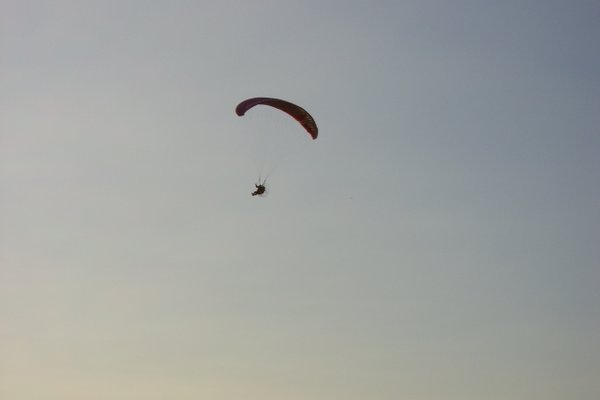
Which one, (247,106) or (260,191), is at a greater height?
(247,106)

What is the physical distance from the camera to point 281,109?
184ft

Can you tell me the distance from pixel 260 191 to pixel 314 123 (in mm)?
5382

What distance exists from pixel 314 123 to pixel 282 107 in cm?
219

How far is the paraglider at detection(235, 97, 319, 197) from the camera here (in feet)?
181

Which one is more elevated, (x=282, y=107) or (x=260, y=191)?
(x=282, y=107)

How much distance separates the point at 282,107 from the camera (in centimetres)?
5594

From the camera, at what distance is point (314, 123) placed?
56.6 metres

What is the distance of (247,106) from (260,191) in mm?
5049

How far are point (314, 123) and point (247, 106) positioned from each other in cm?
416

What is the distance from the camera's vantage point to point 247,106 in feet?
182

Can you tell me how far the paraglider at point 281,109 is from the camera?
55188mm

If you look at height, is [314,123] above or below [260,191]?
above
